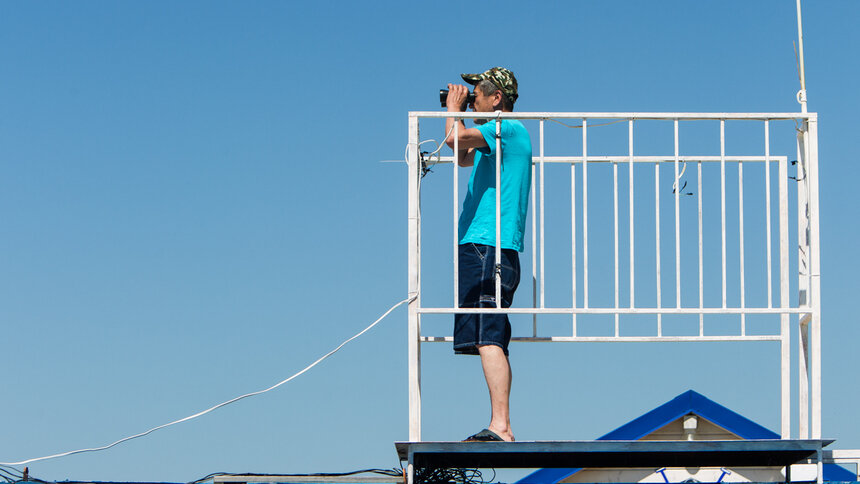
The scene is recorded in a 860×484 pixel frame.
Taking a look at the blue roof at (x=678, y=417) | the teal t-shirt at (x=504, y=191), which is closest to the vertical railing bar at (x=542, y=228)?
the teal t-shirt at (x=504, y=191)

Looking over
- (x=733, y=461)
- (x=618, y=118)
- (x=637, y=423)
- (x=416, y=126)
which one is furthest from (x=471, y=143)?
(x=637, y=423)

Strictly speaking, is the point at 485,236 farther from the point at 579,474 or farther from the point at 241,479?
the point at 579,474

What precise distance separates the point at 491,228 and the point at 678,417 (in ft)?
15.0

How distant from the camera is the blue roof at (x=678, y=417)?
33.6 feet

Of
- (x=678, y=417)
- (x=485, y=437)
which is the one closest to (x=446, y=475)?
(x=485, y=437)

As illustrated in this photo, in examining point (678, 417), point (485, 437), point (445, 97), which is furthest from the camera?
point (678, 417)

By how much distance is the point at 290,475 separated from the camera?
6258 mm

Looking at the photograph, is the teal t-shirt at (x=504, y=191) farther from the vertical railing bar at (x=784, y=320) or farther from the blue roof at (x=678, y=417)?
the blue roof at (x=678, y=417)

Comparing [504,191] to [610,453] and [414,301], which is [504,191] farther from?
[610,453]

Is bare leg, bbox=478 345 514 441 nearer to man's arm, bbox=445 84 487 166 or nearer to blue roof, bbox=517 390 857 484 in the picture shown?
man's arm, bbox=445 84 487 166

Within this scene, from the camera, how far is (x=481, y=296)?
6.51 metres

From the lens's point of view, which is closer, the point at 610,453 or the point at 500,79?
the point at 610,453

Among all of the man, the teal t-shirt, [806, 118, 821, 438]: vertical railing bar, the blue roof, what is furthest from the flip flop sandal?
the blue roof

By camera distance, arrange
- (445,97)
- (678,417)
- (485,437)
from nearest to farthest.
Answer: (485,437), (445,97), (678,417)
